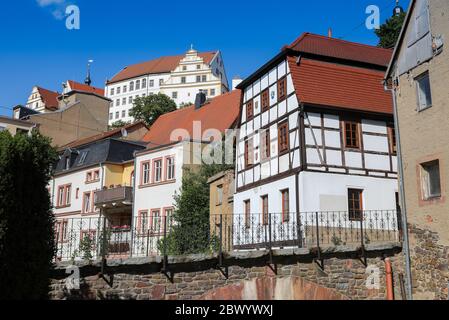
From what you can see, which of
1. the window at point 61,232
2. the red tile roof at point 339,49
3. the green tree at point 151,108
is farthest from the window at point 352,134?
the green tree at point 151,108

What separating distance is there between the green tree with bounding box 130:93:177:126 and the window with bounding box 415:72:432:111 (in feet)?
154

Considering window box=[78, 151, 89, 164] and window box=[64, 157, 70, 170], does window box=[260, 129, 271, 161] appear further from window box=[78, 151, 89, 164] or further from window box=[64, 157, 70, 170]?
window box=[64, 157, 70, 170]

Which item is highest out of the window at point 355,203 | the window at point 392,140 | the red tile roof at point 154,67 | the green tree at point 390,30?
the red tile roof at point 154,67

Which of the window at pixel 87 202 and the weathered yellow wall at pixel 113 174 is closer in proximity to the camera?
the weathered yellow wall at pixel 113 174

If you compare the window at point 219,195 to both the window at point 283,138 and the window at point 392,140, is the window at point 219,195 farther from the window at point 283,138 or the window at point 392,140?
the window at point 392,140

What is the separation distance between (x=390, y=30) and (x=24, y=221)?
33720 millimetres

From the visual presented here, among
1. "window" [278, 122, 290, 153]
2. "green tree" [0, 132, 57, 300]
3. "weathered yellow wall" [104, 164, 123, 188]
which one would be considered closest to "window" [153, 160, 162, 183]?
"weathered yellow wall" [104, 164, 123, 188]

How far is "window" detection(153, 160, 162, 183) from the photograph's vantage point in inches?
1324

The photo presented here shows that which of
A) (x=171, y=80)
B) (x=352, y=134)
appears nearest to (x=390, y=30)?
(x=352, y=134)

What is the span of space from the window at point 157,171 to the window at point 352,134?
1469 cm

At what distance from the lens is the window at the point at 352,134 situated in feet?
72.3

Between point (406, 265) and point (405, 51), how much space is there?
22.8 feet
